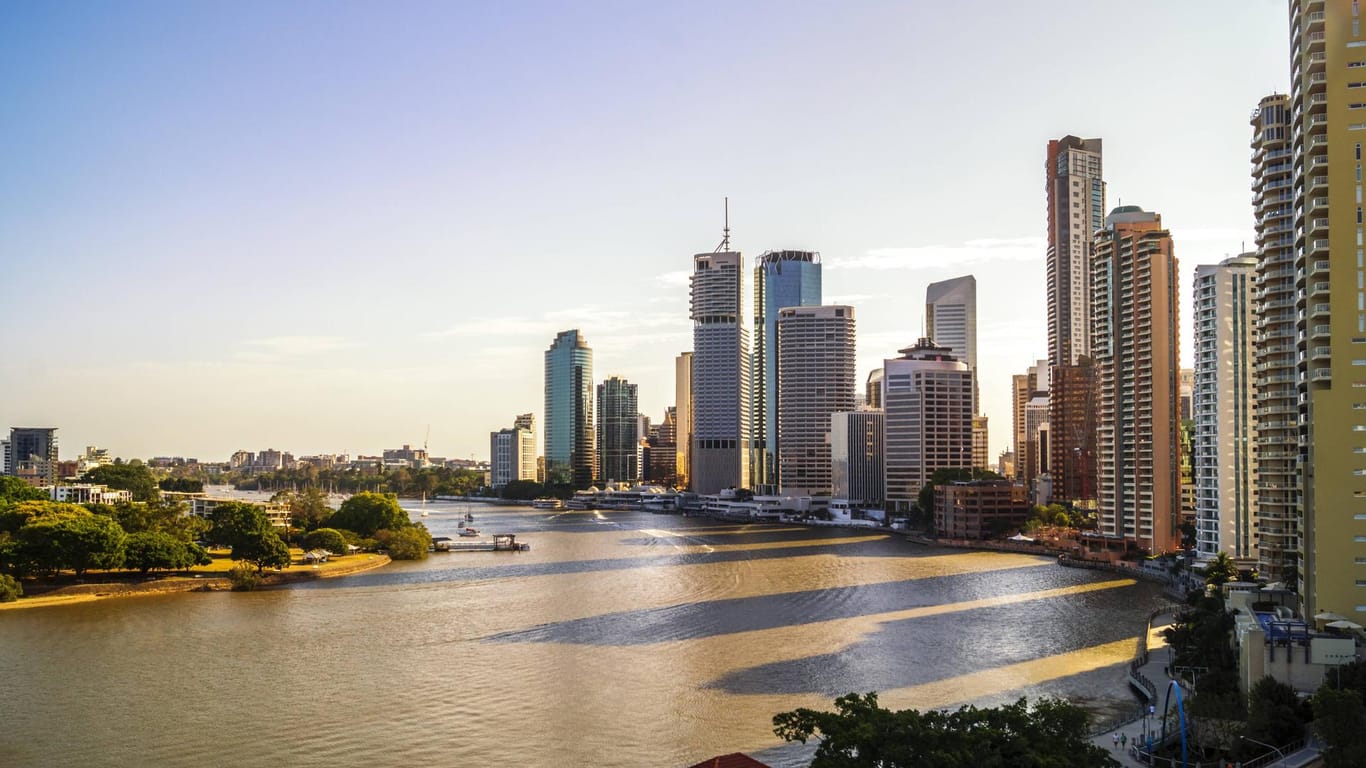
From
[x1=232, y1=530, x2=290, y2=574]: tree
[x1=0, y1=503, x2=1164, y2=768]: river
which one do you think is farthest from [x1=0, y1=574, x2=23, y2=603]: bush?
[x1=232, y1=530, x2=290, y2=574]: tree

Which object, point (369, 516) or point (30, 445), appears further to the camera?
point (30, 445)

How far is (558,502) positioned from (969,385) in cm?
4817

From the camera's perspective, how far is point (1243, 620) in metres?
19.9

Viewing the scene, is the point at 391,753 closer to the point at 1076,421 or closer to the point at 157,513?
the point at 157,513

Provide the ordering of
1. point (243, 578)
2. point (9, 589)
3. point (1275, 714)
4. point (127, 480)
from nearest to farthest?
1. point (1275, 714)
2. point (9, 589)
3. point (243, 578)
4. point (127, 480)

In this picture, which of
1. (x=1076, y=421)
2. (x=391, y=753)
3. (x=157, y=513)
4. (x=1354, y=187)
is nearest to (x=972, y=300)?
(x=1076, y=421)

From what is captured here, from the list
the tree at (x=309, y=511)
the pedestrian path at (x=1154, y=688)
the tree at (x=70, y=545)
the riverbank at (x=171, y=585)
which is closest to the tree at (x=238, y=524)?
the riverbank at (x=171, y=585)

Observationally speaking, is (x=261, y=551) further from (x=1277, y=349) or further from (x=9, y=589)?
(x=1277, y=349)

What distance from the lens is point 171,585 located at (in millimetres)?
34875

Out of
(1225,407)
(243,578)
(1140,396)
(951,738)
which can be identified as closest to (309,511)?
(243,578)

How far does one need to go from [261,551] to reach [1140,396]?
121ft

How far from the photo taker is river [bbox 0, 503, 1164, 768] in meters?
17.6

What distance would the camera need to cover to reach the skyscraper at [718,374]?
110 metres

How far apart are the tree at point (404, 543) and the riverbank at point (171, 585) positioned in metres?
4.82
